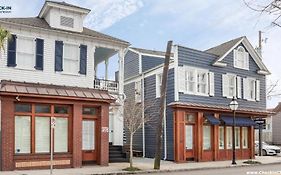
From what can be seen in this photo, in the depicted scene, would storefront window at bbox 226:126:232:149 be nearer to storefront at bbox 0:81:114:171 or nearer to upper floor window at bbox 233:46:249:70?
upper floor window at bbox 233:46:249:70

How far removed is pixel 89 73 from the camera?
23.9 meters

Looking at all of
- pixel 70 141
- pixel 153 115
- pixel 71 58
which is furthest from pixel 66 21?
pixel 153 115

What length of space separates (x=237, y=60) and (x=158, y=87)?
682cm

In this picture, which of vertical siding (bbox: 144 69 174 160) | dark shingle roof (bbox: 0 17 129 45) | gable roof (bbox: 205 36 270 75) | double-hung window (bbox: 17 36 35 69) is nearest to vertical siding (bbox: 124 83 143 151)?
vertical siding (bbox: 144 69 174 160)

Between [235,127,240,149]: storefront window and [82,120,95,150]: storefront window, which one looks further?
[235,127,240,149]: storefront window

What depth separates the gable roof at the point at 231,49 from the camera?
97.2 feet

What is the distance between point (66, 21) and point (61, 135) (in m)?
6.73

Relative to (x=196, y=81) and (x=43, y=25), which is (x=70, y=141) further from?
(x=196, y=81)

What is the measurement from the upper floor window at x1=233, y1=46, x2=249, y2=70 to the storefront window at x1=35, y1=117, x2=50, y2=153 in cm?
1589

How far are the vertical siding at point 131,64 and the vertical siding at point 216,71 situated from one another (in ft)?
19.0

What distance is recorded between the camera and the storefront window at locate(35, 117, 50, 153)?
69.3ft

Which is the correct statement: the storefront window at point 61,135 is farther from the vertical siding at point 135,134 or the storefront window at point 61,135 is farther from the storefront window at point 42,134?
the vertical siding at point 135,134

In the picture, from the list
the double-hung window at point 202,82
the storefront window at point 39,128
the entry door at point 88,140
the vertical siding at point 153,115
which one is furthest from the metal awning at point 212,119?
the storefront window at point 39,128

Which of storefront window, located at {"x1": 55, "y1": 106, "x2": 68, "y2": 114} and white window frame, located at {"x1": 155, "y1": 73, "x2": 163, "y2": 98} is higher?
white window frame, located at {"x1": 155, "y1": 73, "x2": 163, "y2": 98}
